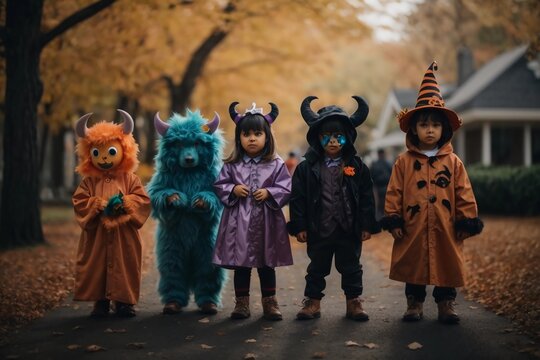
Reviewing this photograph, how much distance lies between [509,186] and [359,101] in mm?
12160

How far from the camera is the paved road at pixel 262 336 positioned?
4.83 meters

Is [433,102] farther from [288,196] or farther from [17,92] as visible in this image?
[17,92]

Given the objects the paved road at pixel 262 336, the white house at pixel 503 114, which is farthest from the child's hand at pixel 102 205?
the white house at pixel 503 114

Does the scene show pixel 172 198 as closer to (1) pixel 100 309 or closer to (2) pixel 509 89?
(1) pixel 100 309

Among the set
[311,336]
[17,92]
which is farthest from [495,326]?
[17,92]

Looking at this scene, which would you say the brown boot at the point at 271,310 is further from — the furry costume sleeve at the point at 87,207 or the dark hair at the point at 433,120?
the dark hair at the point at 433,120

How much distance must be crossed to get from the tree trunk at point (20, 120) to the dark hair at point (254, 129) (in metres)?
5.68

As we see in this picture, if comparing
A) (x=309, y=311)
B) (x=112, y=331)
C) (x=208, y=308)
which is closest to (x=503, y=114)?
(x=309, y=311)

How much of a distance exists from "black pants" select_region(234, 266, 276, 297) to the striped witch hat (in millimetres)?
1957

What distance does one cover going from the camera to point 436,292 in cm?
587

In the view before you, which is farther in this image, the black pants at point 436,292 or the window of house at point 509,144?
the window of house at point 509,144

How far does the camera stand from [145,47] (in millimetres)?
17234

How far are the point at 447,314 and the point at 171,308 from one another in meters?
2.69

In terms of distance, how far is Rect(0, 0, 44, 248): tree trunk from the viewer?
33.9 feet
